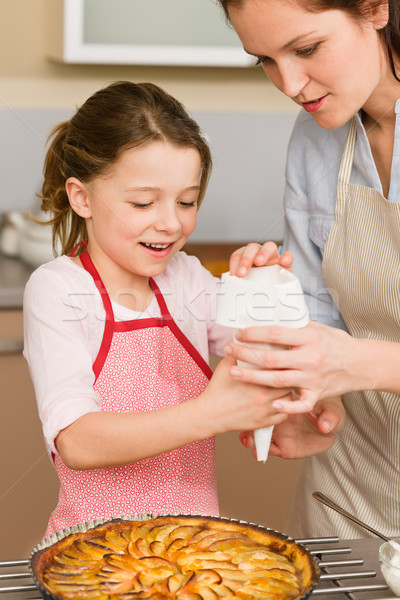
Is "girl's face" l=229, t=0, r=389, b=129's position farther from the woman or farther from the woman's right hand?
the woman's right hand

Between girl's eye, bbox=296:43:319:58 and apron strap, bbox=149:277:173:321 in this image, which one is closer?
girl's eye, bbox=296:43:319:58

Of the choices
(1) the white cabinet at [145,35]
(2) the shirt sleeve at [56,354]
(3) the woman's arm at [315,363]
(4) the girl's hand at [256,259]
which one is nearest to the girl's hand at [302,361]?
(3) the woman's arm at [315,363]

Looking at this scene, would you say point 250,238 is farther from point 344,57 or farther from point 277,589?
point 277,589

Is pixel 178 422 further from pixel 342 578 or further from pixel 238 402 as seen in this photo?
pixel 342 578

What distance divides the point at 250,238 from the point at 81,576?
1.94 metres

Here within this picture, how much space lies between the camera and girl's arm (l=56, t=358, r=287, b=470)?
106 cm

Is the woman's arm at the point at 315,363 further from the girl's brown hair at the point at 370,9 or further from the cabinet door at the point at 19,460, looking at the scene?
the cabinet door at the point at 19,460

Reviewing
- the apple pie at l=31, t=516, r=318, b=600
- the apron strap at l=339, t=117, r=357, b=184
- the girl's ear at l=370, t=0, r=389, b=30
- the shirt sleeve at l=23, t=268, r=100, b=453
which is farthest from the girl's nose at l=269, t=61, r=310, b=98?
the apple pie at l=31, t=516, r=318, b=600

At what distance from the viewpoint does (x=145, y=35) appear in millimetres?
2412

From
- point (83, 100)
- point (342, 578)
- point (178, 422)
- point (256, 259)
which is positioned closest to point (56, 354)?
point (178, 422)

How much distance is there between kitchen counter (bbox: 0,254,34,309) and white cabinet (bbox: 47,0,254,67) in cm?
62

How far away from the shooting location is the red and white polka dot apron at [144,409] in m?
1.19

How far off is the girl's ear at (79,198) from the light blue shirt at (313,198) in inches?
13.9

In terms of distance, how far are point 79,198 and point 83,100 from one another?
1.28 metres
